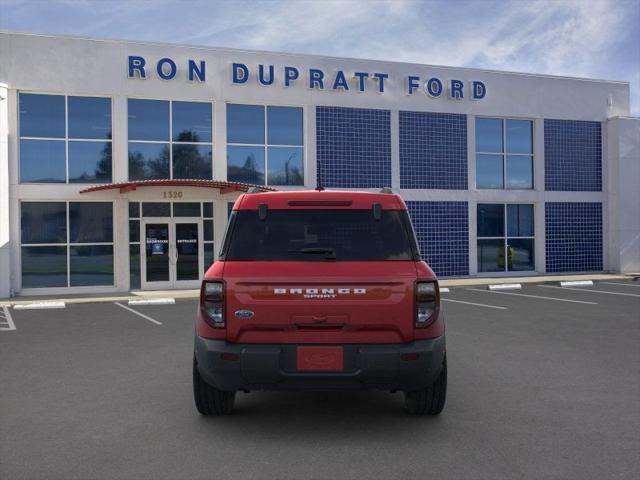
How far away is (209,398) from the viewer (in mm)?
5363

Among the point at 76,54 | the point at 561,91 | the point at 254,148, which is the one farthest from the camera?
the point at 561,91

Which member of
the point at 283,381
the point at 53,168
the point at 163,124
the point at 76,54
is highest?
the point at 76,54

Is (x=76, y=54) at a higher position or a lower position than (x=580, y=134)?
higher

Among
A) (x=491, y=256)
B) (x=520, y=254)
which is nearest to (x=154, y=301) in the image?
(x=491, y=256)

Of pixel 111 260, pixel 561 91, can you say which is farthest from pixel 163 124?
pixel 561 91

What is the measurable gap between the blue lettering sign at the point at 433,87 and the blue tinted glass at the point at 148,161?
8.88 metres

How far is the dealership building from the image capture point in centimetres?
1772

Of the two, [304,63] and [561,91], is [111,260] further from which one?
[561,91]

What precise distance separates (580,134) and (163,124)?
1510 cm

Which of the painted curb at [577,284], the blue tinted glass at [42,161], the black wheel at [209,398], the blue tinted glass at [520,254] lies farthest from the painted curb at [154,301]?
the blue tinted glass at [520,254]

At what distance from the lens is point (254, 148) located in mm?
19656

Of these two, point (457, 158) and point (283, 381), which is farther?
point (457, 158)

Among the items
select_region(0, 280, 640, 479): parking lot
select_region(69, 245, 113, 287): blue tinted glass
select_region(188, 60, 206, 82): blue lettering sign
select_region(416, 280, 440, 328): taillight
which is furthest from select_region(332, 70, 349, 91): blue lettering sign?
select_region(416, 280, 440, 328): taillight

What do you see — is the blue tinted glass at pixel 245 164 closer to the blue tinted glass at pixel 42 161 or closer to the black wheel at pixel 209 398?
the blue tinted glass at pixel 42 161
